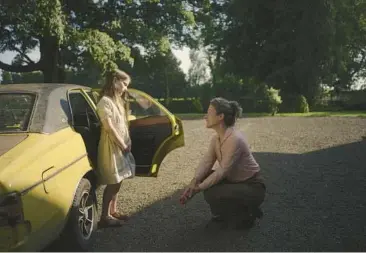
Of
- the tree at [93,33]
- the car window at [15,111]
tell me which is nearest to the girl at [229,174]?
the car window at [15,111]

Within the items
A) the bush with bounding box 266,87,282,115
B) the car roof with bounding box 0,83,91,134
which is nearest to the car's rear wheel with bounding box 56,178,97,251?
the car roof with bounding box 0,83,91,134

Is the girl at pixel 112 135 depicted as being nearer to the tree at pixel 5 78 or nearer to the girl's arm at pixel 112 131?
the girl's arm at pixel 112 131

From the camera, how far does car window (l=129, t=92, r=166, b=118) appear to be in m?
5.45

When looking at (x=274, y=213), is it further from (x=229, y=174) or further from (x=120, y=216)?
(x=120, y=216)

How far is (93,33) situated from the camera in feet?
72.9

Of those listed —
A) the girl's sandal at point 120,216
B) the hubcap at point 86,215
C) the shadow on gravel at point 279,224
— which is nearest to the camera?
the hubcap at point 86,215

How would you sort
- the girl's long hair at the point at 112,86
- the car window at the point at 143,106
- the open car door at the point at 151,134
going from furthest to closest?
1. the car window at the point at 143,106
2. the open car door at the point at 151,134
3. the girl's long hair at the point at 112,86

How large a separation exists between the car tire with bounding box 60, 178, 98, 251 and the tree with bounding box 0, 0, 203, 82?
56.4 ft

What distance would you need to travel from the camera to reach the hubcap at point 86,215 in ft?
12.7

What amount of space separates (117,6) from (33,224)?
25.4 meters

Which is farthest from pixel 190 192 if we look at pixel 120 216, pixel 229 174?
pixel 120 216

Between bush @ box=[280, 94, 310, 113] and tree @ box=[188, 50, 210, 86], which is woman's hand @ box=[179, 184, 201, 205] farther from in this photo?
tree @ box=[188, 50, 210, 86]

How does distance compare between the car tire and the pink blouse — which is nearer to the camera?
the car tire

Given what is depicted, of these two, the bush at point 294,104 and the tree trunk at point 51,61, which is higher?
the tree trunk at point 51,61
